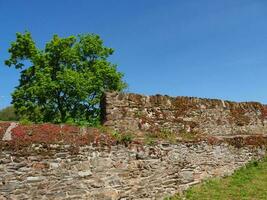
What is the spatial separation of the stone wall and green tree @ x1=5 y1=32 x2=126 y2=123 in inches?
564

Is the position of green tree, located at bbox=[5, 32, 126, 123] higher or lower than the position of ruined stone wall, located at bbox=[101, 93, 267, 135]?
higher

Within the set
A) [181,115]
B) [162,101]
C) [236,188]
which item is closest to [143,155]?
[162,101]

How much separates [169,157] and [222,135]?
313 centimetres

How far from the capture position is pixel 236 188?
12328 mm

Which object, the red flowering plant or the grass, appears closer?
the red flowering plant

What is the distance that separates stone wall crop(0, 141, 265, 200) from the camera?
9680 millimetres

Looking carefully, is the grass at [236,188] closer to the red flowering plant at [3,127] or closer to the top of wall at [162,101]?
the top of wall at [162,101]

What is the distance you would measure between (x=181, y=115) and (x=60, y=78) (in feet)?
46.7

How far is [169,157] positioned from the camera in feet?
39.2

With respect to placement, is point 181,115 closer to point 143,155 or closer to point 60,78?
point 143,155

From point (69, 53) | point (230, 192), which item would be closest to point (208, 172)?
point (230, 192)

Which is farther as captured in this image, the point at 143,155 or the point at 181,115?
the point at 181,115

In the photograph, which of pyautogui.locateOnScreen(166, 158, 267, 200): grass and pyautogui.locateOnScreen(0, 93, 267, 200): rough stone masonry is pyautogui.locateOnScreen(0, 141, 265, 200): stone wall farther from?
pyautogui.locateOnScreen(166, 158, 267, 200): grass

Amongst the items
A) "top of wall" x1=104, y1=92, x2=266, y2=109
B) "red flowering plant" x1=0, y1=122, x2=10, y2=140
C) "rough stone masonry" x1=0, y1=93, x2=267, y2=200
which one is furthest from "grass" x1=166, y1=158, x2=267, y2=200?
"red flowering plant" x1=0, y1=122, x2=10, y2=140
